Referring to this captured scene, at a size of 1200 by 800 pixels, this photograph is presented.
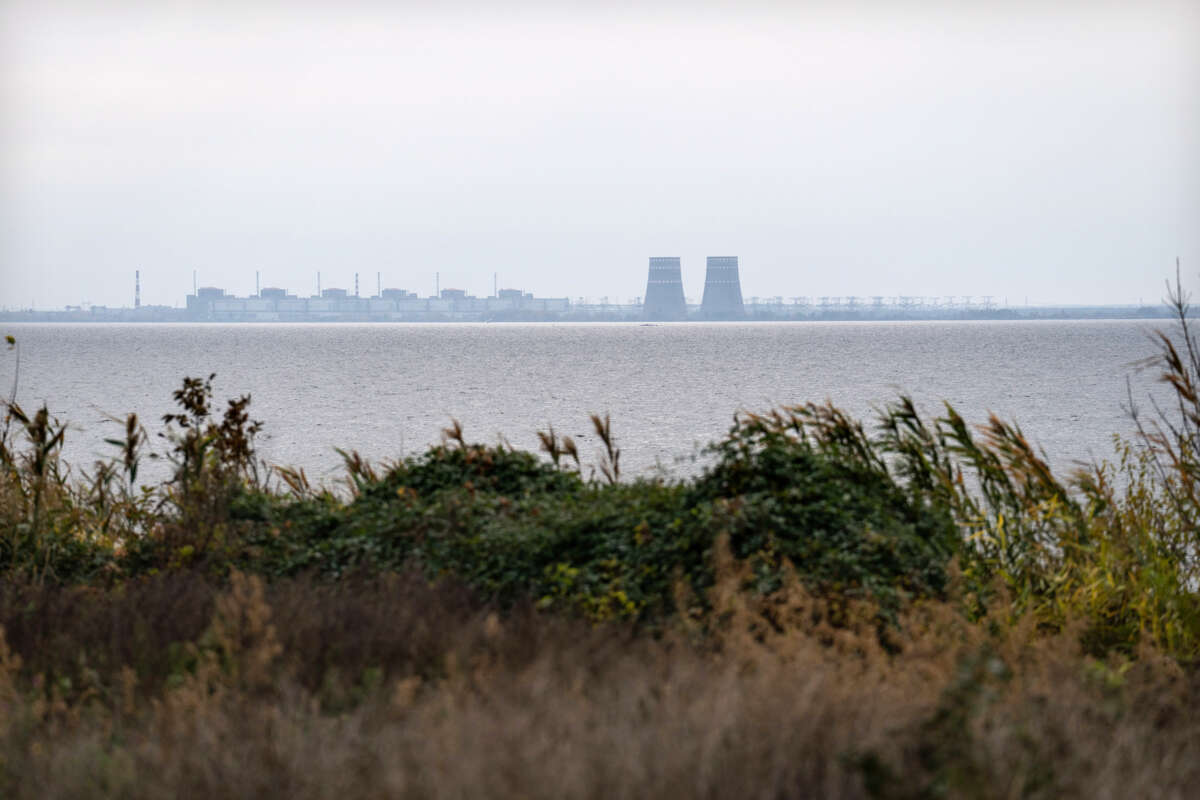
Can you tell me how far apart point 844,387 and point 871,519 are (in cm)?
5806

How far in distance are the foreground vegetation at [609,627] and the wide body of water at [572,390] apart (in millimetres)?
5763

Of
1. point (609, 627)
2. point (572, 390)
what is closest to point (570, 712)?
point (609, 627)

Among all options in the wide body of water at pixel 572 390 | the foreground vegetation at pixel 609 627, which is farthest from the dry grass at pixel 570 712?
the wide body of water at pixel 572 390

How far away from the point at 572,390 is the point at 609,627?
56644 millimetres

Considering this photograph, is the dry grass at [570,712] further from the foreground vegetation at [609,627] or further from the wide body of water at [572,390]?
the wide body of water at [572,390]

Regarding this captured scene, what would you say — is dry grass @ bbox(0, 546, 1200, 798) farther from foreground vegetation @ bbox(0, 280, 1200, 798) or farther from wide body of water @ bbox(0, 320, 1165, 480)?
wide body of water @ bbox(0, 320, 1165, 480)

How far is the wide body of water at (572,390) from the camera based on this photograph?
122ft

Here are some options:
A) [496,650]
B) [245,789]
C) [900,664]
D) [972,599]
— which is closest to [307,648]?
[496,650]

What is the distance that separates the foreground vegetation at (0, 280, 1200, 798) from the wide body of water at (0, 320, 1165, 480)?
18.9 ft

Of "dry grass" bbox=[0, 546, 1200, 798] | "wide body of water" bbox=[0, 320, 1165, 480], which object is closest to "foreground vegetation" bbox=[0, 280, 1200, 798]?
"dry grass" bbox=[0, 546, 1200, 798]

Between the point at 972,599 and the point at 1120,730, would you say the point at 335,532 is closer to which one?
the point at 972,599

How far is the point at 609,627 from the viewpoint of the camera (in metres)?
5.46

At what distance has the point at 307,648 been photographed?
16.3ft

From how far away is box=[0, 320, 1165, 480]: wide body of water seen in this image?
122ft
